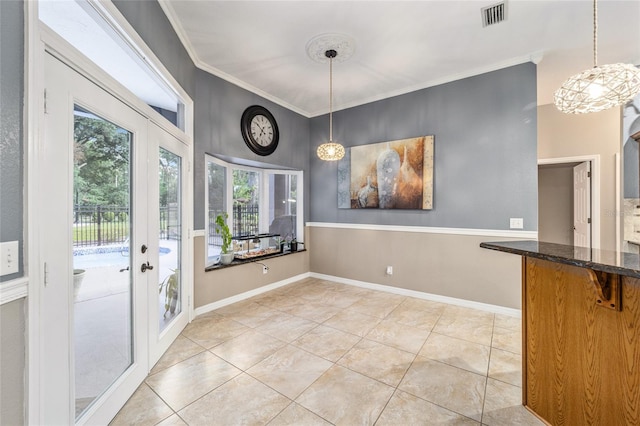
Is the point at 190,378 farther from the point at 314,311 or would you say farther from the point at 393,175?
the point at 393,175

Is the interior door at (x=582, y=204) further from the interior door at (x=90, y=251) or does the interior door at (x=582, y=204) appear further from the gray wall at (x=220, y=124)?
the interior door at (x=90, y=251)

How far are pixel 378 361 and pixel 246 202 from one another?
3.01 metres

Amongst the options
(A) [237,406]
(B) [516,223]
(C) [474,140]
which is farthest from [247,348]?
(C) [474,140]

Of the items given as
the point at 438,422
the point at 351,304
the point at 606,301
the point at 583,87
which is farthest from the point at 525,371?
the point at 351,304

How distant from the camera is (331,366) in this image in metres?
2.18

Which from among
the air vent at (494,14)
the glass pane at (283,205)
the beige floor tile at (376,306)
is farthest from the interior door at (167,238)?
the air vent at (494,14)

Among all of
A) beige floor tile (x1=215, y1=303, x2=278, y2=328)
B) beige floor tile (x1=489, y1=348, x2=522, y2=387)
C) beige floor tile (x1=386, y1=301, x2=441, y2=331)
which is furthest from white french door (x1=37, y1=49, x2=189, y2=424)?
beige floor tile (x1=489, y1=348, x2=522, y2=387)

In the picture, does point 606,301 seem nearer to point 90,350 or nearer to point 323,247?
point 90,350

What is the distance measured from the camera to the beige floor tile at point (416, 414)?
162cm

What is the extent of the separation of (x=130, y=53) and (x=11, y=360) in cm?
191

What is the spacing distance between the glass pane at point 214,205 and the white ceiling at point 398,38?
124 centimetres

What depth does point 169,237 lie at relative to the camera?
99.0 inches

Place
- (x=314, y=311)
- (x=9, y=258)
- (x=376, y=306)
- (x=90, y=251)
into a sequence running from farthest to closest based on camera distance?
(x=376, y=306) < (x=314, y=311) < (x=90, y=251) < (x=9, y=258)

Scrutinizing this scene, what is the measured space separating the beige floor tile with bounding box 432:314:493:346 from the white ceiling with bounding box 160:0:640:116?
303 centimetres
